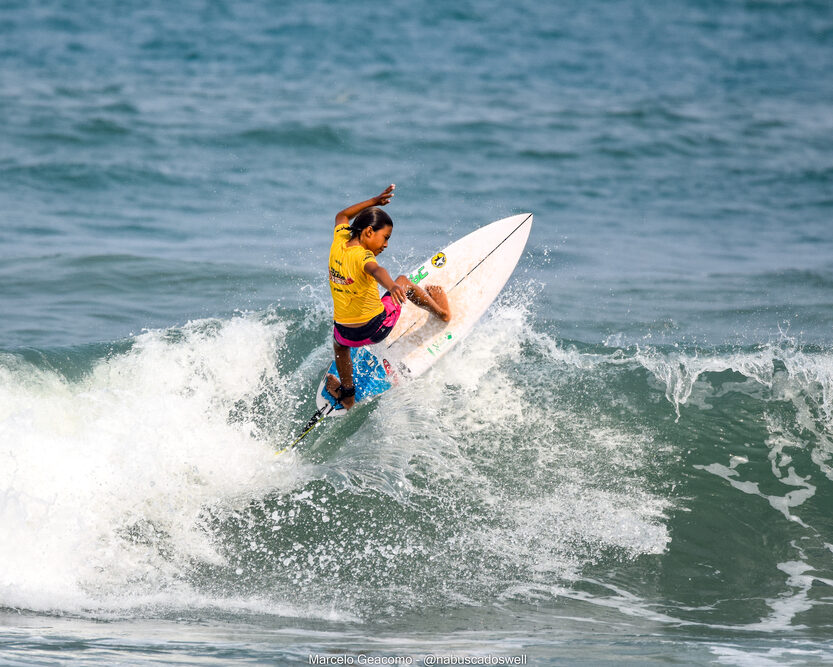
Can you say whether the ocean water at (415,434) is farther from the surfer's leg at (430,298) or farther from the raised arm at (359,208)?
the raised arm at (359,208)

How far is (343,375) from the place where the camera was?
7223 millimetres

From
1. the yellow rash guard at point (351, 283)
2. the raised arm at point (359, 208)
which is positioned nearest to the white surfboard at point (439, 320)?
the yellow rash guard at point (351, 283)

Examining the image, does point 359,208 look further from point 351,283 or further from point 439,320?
point 439,320

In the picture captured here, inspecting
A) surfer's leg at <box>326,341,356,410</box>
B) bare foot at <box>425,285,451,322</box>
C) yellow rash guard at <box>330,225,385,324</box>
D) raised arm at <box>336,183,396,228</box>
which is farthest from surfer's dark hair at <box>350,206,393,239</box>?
bare foot at <box>425,285,451,322</box>

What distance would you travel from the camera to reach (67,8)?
33969 millimetres

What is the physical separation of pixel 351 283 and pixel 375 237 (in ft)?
1.36

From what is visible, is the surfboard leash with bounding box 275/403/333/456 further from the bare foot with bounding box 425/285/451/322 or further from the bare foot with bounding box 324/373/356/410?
the bare foot with bounding box 425/285/451/322

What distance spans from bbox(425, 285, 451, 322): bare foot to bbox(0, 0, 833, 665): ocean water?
0.51 meters

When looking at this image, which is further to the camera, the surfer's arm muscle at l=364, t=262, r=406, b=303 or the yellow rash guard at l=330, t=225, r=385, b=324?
the yellow rash guard at l=330, t=225, r=385, b=324

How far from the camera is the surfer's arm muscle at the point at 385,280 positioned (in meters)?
5.95

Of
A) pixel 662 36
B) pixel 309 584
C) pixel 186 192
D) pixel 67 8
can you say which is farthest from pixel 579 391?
pixel 67 8

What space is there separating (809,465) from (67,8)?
111ft

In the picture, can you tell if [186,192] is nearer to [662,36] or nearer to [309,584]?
[309,584]

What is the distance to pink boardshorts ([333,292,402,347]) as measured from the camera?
22.2 feet
